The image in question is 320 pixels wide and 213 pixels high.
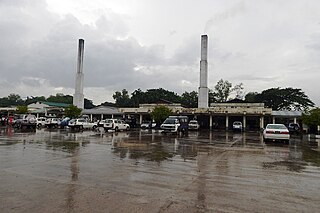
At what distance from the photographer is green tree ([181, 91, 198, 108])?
85.4m

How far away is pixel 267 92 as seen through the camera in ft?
234

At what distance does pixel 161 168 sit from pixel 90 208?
4337 mm

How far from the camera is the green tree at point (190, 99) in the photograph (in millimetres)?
85369

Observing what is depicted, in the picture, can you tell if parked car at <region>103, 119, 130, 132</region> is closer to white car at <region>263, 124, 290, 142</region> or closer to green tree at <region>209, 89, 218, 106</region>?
white car at <region>263, 124, 290, 142</region>

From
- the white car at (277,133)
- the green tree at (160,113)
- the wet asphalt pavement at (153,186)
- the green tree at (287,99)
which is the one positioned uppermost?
the green tree at (287,99)

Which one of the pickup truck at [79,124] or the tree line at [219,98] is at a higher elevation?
the tree line at [219,98]

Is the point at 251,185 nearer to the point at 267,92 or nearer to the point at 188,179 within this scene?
the point at 188,179

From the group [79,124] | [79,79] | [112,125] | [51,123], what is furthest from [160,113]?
[79,79]

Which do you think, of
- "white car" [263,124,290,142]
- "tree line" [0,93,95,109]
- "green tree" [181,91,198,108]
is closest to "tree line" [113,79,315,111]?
"green tree" [181,91,198,108]

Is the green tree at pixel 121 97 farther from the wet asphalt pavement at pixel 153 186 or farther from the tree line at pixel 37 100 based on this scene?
the wet asphalt pavement at pixel 153 186

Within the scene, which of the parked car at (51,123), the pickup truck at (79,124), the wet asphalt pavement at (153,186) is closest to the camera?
the wet asphalt pavement at (153,186)

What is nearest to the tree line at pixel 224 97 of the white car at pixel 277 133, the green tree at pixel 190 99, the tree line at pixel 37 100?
the green tree at pixel 190 99

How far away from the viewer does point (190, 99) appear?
287ft

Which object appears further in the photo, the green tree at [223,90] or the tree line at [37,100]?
the tree line at [37,100]
